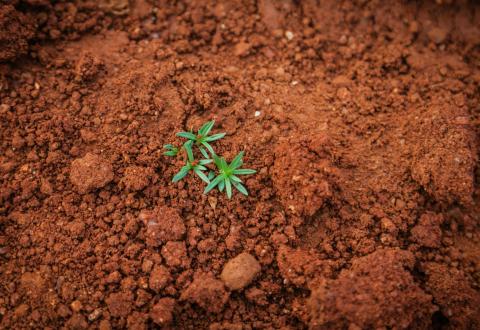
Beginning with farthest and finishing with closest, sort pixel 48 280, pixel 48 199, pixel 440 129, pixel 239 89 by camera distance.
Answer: pixel 239 89 → pixel 440 129 → pixel 48 199 → pixel 48 280

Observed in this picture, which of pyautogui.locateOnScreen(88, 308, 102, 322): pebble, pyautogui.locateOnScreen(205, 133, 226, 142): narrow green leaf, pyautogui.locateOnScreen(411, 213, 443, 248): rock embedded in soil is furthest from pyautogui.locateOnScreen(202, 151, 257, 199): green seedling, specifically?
pyautogui.locateOnScreen(411, 213, 443, 248): rock embedded in soil

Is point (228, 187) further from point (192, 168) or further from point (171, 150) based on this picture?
point (171, 150)

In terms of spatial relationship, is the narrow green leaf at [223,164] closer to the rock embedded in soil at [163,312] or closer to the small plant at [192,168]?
the small plant at [192,168]

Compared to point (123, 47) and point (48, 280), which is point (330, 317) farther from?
point (123, 47)

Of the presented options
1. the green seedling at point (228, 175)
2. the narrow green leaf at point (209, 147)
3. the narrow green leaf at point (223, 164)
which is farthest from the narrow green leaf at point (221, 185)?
the narrow green leaf at point (209, 147)

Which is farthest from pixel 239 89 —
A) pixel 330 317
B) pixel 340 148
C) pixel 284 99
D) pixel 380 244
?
pixel 330 317

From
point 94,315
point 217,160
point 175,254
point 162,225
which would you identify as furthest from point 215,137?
point 94,315

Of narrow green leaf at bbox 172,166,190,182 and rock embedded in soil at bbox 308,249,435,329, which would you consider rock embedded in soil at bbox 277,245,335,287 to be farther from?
narrow green leaf at bbox 172,166,190,182
